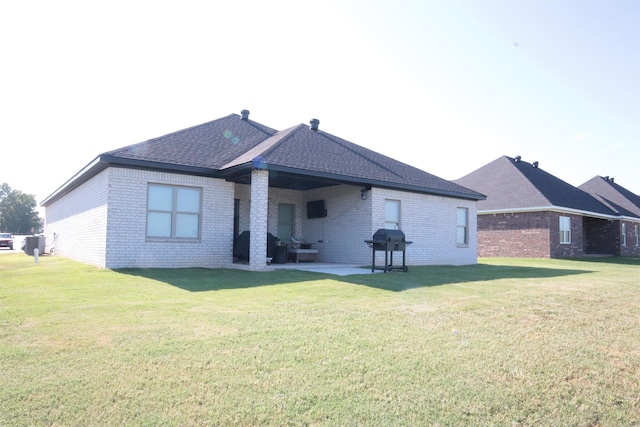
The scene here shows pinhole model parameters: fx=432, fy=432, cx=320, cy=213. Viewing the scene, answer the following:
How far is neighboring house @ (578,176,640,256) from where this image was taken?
99.3ft

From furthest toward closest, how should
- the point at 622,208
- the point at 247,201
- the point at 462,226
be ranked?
the point at 622,208, the point at 462,226, the point at 247,201

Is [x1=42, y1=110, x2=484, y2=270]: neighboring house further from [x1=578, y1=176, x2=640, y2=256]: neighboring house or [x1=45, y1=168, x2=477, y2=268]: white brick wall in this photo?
[x1=578, y1=176, x2=640, y2=256]: neighboring house

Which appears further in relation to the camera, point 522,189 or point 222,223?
point 522,189

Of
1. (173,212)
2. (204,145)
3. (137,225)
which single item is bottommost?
(137,225)

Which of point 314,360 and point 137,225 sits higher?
point 137,225

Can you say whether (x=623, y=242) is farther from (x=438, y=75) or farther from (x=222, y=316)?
(x=222, y=316)

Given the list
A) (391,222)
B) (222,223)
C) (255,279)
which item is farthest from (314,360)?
(391,222)

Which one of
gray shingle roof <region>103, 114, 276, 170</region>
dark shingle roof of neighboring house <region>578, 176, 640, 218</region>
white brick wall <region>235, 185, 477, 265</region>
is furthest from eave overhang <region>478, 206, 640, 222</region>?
gray shingle roof <region>103, 114, 276, 170</region>

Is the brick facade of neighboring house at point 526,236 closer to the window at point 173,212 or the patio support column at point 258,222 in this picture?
the patio support column at point 258,222

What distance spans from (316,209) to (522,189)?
15136 millimetres

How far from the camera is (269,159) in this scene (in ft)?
39.9

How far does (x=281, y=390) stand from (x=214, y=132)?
13487 millimetres

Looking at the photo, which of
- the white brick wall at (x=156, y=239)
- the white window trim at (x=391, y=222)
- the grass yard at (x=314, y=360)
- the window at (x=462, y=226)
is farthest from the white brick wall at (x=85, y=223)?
the window at (x=462, y=226)

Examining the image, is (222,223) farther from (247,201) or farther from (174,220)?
(247,201)
